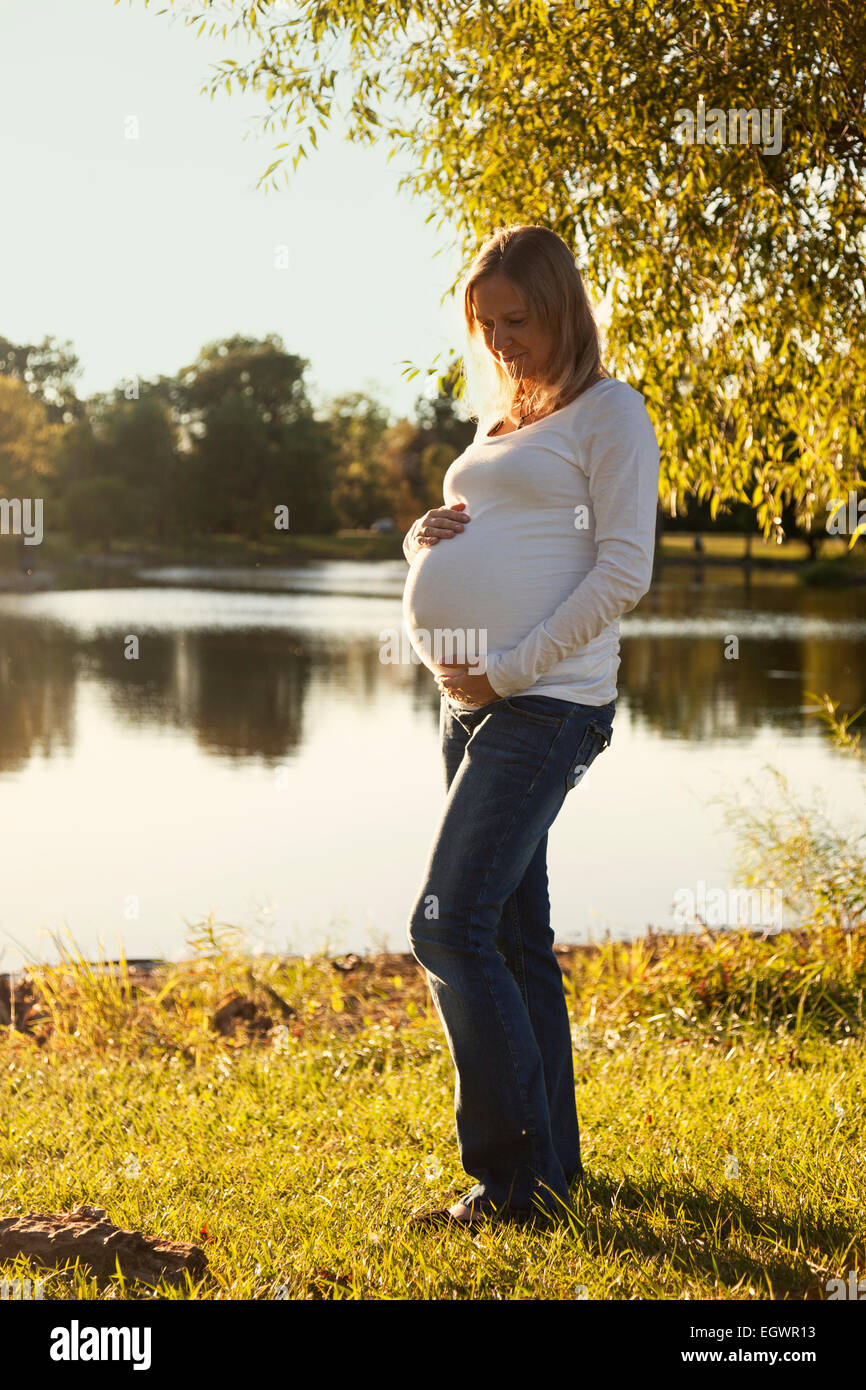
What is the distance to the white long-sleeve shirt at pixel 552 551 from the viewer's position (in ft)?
7.90

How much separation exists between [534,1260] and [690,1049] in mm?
1930

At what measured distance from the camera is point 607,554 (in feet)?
7.98

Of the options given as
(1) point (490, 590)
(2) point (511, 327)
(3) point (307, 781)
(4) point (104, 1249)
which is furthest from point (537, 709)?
(3) point (307, 781)

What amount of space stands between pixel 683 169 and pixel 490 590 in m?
3.10

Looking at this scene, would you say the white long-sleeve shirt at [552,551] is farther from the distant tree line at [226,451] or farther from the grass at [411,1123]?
the distant tree line at [226,451]

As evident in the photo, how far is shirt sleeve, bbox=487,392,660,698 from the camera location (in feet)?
7.86

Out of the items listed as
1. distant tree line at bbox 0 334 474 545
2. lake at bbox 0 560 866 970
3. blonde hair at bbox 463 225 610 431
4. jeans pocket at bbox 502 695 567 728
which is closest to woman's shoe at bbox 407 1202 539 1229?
jeans pocket at bbox 502 695 567 728

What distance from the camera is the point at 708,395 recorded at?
5469mm

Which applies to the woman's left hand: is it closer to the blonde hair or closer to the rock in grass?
the blonde hair

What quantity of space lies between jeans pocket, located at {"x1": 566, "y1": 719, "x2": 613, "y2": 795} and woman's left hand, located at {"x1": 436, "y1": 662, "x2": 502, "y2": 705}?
0.20 meters

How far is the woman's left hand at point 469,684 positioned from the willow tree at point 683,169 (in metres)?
2.96

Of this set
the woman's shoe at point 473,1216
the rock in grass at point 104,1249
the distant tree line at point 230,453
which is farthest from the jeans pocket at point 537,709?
the distant tree line at point 230,453
